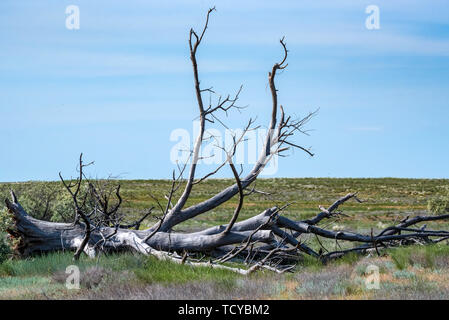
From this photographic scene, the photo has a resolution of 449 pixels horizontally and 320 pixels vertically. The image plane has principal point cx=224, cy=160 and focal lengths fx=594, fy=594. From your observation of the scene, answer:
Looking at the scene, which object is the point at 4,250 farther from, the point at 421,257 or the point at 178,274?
the point at 421,257

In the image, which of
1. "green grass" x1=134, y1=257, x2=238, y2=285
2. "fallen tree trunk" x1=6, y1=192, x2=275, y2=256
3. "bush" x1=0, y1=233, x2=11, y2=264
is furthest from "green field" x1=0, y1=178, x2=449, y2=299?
"fallen tree trunk" x1=6, y1=192, x2=275, y2=256

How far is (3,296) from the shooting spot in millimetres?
8625

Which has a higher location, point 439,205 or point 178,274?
point 178,274

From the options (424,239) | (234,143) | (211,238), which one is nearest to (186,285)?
(211,238)

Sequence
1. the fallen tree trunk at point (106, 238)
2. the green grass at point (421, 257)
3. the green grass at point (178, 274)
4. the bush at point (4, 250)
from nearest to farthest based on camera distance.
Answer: the green grass at point (178, 274) < the green grass at point (421, 257) < the fallen tree trunk at point (106, 238) < the bush at point (4, 250)

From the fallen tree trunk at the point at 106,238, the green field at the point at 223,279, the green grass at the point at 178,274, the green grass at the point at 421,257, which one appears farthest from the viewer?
the fallen tree trunk at the point at 106,238

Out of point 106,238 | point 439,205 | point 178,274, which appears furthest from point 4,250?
point 439,205

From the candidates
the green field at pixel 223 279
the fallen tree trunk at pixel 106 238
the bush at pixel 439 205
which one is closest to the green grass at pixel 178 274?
the green field at pixel 223 279

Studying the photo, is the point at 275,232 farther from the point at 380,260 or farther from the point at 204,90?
the point at 204,90

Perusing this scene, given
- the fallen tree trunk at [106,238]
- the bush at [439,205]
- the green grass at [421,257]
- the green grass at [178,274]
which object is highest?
the fallen tree trunk at [106,238]
